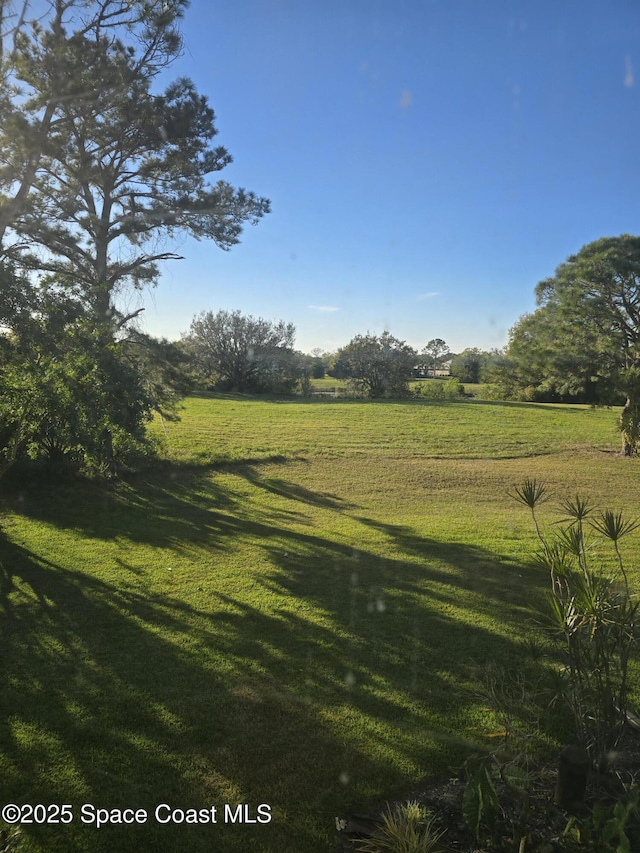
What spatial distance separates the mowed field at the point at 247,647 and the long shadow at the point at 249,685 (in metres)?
0.01

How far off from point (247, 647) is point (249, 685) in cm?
59

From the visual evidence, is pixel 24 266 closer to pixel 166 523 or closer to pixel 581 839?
pixel 166 523

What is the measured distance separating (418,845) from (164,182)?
11827mm

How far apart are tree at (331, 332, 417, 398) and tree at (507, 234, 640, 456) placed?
2151 centimetres

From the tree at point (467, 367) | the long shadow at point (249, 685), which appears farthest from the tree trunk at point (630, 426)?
the tree at point (467, 367)

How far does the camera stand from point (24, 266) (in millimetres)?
9492

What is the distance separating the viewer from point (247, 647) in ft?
14.5

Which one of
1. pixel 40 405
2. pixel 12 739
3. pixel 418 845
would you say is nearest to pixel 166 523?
pixel 40 405

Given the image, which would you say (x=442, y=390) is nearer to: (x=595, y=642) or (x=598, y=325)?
(x=598, y=325)

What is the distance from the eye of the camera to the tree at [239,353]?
37.3m

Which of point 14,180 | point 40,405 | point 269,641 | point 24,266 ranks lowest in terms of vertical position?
point 269,641

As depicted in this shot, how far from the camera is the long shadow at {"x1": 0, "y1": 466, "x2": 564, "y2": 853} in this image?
2.80m

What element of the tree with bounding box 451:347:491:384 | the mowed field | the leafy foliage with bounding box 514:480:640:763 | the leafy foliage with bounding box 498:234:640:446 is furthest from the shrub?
the tree with bounding box 451:347:491:384

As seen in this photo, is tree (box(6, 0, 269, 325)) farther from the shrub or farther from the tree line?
the shrub
